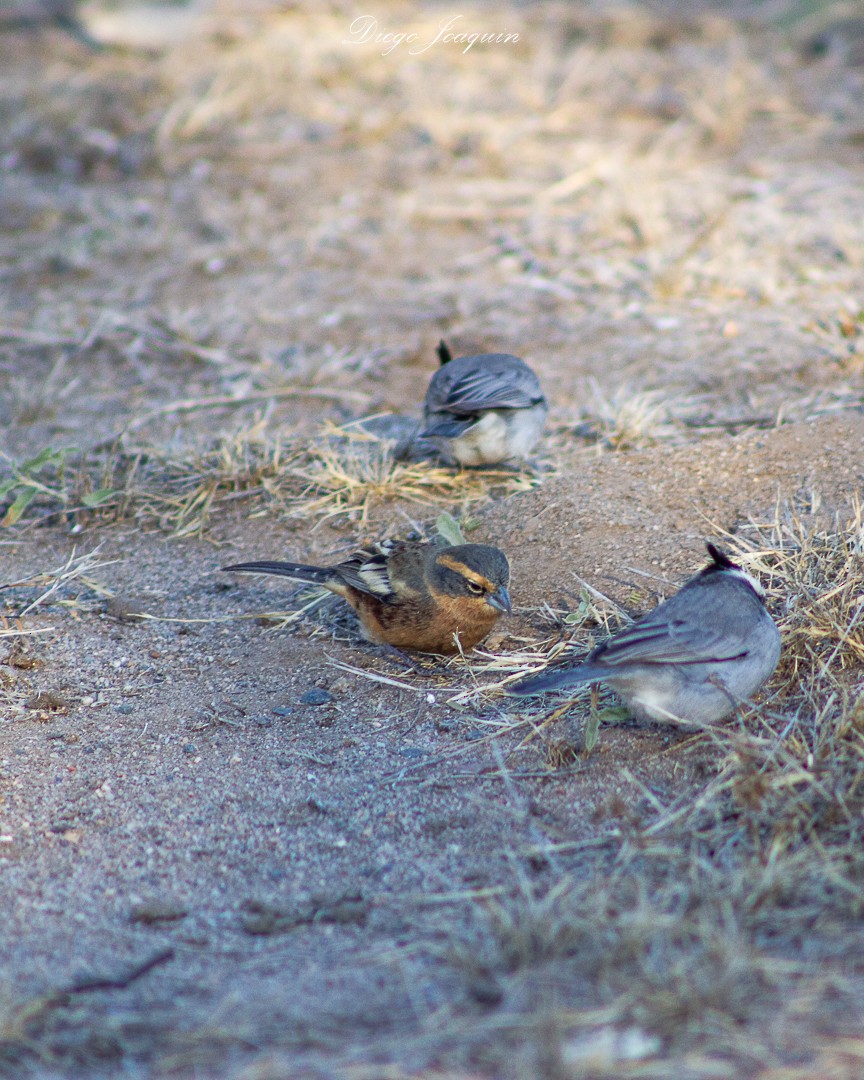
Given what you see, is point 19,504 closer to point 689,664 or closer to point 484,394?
point 484,394

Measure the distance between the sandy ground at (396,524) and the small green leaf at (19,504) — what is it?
14cm

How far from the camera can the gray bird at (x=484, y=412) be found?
6.00 m

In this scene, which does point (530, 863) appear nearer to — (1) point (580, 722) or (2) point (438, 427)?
(1) point (580, 722)

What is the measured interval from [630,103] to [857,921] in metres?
10.1

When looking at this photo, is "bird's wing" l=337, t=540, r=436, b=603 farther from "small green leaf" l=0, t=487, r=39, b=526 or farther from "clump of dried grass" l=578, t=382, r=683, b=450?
"small green leaf" l=0, t=487, r=39, b=526

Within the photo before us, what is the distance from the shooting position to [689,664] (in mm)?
4039

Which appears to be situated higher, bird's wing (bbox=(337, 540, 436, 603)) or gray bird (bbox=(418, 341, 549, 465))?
gray bird (bbox=(418, 341, 549, 465))

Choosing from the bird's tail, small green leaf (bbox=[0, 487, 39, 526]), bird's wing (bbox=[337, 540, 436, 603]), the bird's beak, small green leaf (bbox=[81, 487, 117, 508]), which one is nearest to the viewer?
the bird's beak

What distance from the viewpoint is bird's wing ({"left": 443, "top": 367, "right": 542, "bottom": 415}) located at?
19.7 ft

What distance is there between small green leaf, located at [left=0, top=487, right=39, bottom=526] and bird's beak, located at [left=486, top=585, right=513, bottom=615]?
8.38 ft

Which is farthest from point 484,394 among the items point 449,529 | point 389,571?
point 389,571

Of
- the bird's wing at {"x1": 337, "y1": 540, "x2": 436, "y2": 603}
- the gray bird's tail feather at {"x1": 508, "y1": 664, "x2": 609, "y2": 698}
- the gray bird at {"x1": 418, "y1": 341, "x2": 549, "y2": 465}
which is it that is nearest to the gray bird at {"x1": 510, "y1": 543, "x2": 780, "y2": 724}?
the gray bird's tail feather at {"x1": 508, "y1": 664, "x2": 609, "y2": 698}

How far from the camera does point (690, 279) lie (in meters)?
8.36

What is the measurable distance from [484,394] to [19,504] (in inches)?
95.0
